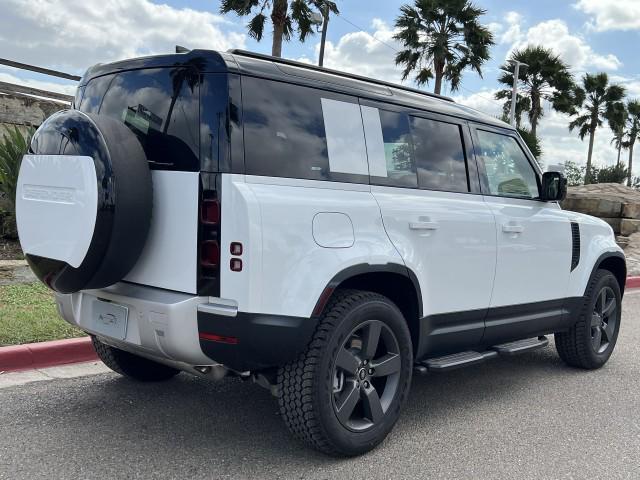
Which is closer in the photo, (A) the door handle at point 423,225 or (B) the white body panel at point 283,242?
(B) the white body panel at point 283,242

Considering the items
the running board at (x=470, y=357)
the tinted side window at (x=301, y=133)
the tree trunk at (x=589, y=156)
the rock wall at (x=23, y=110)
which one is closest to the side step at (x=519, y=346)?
the running board at (x=470, y=357)

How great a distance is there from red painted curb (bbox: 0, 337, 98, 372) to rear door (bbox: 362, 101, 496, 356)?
264cm

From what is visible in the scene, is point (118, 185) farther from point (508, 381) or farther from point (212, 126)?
point (508, 381)

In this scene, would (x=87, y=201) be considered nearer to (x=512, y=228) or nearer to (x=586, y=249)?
(x=512, y=228)

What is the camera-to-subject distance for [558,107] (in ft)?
112

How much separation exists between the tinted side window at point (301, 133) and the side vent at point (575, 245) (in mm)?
2183

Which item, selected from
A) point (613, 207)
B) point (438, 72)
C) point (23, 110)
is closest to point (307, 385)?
point (23, 110)

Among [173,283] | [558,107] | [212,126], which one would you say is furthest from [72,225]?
[558,107]

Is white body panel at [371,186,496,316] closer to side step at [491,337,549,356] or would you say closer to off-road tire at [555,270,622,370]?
side step at [491,337,549,356]

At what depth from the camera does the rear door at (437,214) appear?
3568mm

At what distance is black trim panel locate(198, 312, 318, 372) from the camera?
290 centimetres

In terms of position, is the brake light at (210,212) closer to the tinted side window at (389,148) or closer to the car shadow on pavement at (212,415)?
the tinted side window at (389,148)

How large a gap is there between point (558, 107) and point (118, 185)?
34731mm

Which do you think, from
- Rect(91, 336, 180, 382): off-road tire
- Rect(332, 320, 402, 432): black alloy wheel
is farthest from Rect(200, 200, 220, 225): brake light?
Rect(91, 336, 180, 382): off-road tire
